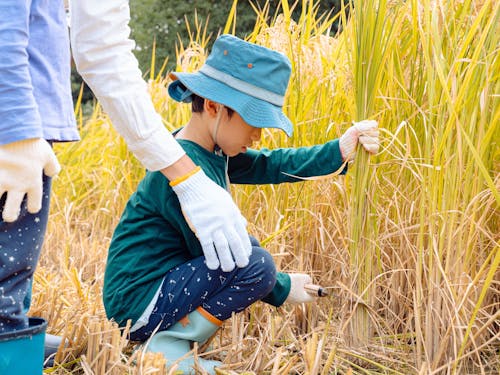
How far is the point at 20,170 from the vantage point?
49.3 inches

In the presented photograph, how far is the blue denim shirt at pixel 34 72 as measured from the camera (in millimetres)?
1233

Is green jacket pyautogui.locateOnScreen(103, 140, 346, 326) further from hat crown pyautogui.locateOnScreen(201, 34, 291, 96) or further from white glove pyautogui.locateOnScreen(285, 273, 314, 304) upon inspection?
hat crown pyautogui.locateOnScreen(201, 34, 291, 96)

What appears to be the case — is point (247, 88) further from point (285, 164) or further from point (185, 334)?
point (185, 334)

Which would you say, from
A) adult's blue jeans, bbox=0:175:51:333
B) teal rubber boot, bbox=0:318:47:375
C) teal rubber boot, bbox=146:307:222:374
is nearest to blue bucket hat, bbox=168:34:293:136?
teal rubber boot, bbox=146:307:222:374

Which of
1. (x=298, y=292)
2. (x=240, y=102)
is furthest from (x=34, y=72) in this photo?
(x=298, y=292)

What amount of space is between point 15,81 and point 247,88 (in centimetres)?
79

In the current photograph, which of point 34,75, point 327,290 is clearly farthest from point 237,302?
point 34,75

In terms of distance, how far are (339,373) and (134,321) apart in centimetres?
56

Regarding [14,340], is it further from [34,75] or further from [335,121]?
[335,121]

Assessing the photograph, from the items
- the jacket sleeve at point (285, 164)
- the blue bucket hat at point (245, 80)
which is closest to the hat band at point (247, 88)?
the blue bucket hat at point (245, 80)

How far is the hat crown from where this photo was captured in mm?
1930

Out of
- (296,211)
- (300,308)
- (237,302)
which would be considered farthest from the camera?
(296,211)

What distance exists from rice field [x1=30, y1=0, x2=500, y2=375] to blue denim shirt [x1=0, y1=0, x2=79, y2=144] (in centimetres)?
56

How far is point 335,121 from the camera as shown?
2.34 metres
